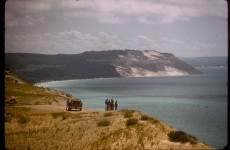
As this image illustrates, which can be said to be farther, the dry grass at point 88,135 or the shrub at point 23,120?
the shrub at point 23,120

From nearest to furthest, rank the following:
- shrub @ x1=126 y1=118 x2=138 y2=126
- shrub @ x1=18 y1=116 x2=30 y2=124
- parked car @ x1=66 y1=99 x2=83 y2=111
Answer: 1. shrub @ x1=126 y1=118 x2=138 y2=126
2. shrub @ x1=18 y1=116 x2=30 y2=124
3. parked car @ x1=66 y1=99 x2=83 y2=111

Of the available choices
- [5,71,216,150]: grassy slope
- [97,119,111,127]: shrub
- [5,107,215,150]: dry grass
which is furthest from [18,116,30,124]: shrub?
[97,119,111,127]: shrub

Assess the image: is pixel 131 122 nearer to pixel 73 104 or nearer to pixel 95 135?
pixel 95 135

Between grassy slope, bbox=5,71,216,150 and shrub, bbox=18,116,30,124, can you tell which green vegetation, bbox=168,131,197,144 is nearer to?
grassy slope, bbox=5,71,216,150

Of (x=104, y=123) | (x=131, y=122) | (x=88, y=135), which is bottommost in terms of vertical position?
(x=88, y=135)

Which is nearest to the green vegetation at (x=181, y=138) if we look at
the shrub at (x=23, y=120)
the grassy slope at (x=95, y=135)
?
the grassy slope at (x=95, y=135)

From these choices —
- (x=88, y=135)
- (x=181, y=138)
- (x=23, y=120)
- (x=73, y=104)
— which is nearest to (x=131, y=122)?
(x=88, y=135)

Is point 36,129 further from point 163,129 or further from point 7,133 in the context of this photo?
point 163,129

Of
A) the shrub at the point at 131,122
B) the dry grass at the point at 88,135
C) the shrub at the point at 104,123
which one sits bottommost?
the dry grass at the point at 88,135

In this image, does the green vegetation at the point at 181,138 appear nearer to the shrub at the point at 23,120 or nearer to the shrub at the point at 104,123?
the shrub at the point at 104,123

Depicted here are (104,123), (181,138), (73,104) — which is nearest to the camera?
(181,138)

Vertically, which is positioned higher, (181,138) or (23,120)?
(181,138)

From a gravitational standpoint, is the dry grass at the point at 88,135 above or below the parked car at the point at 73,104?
below

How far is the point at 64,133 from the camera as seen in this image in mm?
22031
